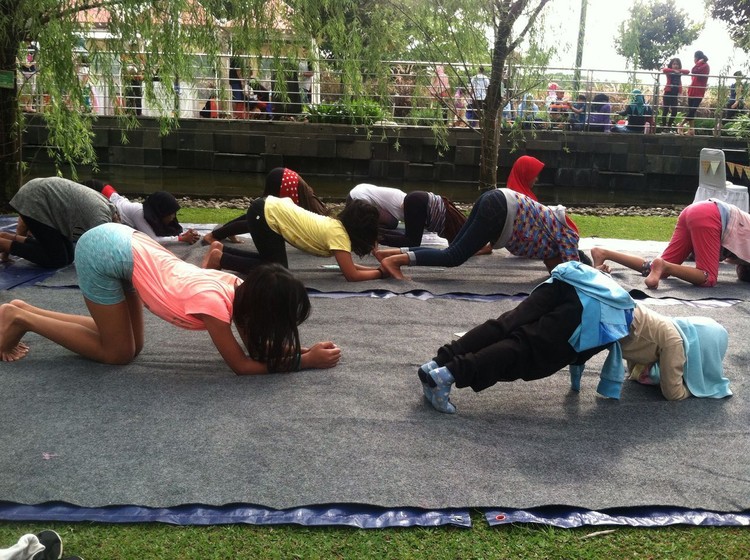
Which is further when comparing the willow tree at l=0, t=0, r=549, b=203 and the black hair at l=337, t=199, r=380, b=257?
the willow tree at l=0, t=0, r=549, b=203

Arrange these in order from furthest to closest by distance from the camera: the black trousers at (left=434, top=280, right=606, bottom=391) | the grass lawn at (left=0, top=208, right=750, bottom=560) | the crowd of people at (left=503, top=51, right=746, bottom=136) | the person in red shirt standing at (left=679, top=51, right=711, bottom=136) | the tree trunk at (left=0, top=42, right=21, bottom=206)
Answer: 1. the crowd of people at (left=503, top=51, right=746, bottom=136)
2. the person in red shirt standing at (left=679, top=51, right=711, bottom=136)
3. the tree trunk at (left=0, top=42, right=21, bottom=206)
4. the black trousers at (left=434, top=280, right=606, bottom=391)
5. the grass lawn at (left=0, top=208, right=750, bottom=560)

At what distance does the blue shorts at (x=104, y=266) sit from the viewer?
3.61 metres

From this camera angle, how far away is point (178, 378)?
3736 mm

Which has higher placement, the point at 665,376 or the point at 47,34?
the point at 47,34

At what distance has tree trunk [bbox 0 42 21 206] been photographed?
7.10 m

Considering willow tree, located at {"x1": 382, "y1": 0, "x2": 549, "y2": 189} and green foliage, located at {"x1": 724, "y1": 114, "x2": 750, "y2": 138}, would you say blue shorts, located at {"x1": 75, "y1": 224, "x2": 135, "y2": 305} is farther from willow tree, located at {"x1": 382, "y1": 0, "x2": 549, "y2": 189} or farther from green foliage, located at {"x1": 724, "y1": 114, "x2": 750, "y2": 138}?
green foliage, located at {"x1": 724, "y1": 114, "x2": 750, "y2": 138}

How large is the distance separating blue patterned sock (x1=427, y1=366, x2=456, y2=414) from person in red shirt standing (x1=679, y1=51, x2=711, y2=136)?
1354 centimetres

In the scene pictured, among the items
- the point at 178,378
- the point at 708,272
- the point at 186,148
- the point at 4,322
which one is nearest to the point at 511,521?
the point at 178,378

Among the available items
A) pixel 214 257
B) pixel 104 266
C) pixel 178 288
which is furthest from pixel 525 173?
pixel 104 266

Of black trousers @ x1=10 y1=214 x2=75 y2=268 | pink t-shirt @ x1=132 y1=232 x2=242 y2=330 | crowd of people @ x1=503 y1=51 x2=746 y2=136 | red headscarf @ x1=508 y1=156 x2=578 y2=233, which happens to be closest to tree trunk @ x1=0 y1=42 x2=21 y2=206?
black trousers @ x1=10 y1=214 x2=75 y2=268

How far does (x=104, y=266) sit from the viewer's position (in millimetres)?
3602

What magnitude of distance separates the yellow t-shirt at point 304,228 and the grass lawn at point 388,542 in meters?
3.20

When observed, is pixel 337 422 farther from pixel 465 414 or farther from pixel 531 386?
pixel 531 386

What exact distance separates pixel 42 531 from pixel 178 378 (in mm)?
1366
